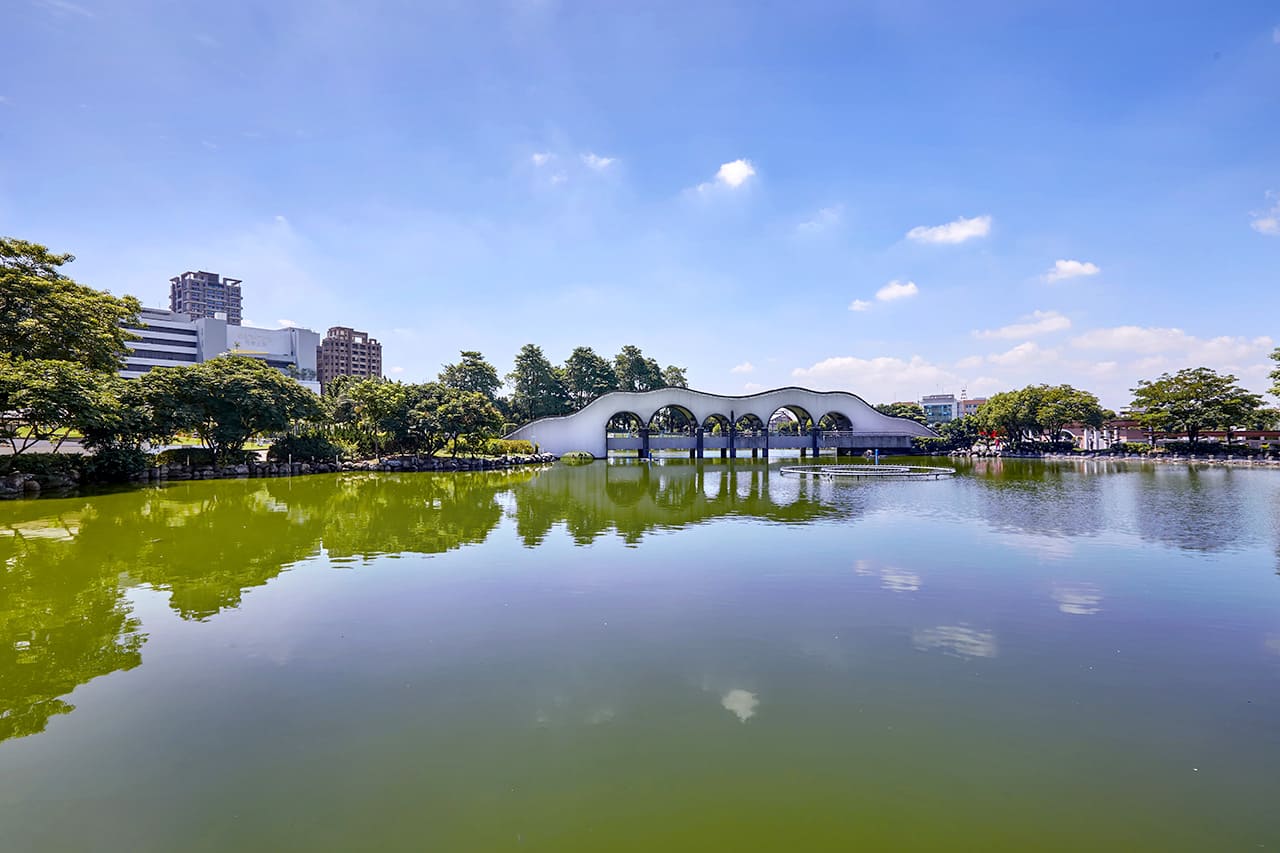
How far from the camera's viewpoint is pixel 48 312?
79.1 feet

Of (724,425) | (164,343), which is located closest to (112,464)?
(724,425)

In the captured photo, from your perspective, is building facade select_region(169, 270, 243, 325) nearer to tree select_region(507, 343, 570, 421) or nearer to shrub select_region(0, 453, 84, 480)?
tree select_region(507, 343, 570, 421)

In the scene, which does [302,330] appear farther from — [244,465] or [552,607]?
[552,607]

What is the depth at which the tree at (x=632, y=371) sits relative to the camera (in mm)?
68000

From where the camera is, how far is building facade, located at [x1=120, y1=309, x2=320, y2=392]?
75.6m

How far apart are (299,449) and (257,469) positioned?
2418 mm

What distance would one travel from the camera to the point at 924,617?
7262 millimetres

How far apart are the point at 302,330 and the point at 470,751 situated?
100 meters

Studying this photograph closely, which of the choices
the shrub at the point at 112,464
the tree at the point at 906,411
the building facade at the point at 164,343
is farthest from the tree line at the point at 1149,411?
the building facade at the point at 164,343

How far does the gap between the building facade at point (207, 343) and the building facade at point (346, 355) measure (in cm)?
1883

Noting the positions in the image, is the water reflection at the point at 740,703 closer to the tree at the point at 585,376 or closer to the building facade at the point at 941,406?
the tree at the point at 585,376

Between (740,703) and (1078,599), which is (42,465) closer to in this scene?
(740,703)

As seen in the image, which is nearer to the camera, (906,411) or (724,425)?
(724,425)

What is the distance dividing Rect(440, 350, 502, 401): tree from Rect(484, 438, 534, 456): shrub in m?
14.8
